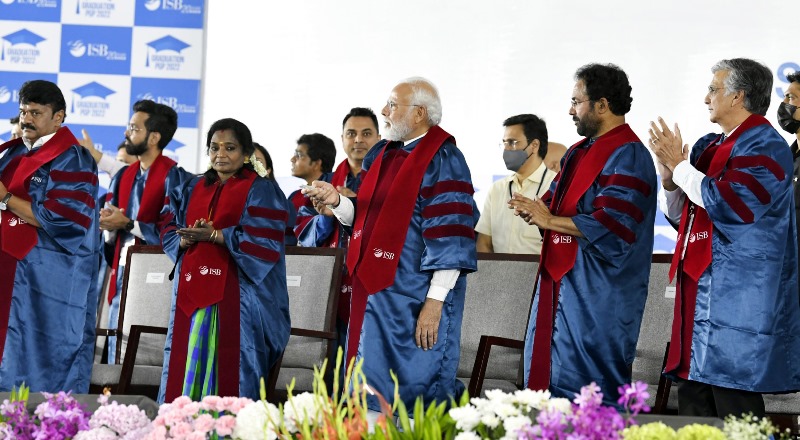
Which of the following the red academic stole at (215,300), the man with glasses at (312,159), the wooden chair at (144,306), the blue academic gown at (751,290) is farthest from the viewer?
the man with glasses at (312,159)

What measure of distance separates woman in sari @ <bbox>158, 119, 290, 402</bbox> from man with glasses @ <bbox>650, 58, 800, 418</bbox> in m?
1.80

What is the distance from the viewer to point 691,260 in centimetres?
353

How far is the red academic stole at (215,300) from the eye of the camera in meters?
4.53

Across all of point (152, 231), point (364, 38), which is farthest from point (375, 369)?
point (364, 38)

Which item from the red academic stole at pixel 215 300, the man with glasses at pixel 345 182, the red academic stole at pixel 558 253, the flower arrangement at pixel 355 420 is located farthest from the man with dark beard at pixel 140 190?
the flower arrangement at pixel 355 420

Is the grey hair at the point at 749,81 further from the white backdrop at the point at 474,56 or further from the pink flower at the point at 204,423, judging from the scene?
the white backdrop at the point at 474,56

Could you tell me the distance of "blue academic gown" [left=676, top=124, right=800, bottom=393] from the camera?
3398 millimetres

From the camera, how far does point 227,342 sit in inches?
180

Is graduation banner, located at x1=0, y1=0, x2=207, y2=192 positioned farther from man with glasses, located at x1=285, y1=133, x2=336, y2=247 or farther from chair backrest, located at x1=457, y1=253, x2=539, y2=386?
chair backrest, located at x1=457, y1=253, x2=539, y2=386

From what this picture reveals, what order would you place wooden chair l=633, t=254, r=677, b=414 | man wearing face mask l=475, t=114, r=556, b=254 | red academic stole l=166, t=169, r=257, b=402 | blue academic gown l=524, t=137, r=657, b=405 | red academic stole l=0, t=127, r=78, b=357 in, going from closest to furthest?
blue academic gown l=524, t=137, r=657, b=405 < wooden chair l=633, t=254, r=677, b=414 < red academic stole l=166, t=169, r=257, b=402 < red academic stole l=0, t=127, r=78, b=357 < man wearing face mask l=475, t=114, r=556, b=254

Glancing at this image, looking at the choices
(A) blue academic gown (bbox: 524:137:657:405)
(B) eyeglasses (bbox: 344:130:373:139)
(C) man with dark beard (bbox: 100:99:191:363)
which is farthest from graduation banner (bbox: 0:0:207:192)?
(A) blue academic gown (bbox: 524:137:657:405)

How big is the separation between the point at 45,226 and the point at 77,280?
0.32 m

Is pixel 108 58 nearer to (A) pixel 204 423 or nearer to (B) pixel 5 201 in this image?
(B) pixel 5 201

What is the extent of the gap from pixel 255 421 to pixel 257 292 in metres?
2.90
